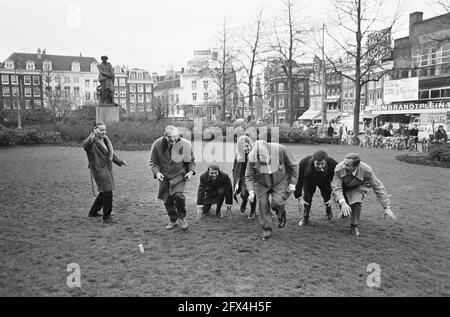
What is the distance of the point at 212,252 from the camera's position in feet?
19.5

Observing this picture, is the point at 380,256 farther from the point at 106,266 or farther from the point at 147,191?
the point at 147,191

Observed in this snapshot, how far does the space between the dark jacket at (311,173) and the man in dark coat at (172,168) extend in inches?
75.1

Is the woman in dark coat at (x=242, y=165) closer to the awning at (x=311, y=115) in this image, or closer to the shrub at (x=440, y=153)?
the shrub at (x=440, y=153)

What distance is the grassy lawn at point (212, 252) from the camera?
4.73 meters

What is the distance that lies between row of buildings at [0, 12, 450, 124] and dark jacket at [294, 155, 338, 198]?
20.7 meters

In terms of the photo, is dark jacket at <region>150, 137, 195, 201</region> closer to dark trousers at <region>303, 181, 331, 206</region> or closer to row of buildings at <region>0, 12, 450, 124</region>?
dark trousers at <region>303, 181, 331, 206</region>

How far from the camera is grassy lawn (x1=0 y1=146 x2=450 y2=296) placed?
15.5 feet

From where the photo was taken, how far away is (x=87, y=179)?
12.9m

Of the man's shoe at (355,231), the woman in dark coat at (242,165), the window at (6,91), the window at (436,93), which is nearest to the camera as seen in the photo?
the man's shoe at (355,231)

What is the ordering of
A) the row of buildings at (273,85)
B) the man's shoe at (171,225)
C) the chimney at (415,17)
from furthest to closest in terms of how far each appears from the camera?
1. the chimney at (415,17)
2. the row of buildings at (273,85)
3. the man's shoe at (171,225)

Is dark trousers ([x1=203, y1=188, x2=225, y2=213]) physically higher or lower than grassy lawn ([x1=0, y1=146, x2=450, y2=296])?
higher

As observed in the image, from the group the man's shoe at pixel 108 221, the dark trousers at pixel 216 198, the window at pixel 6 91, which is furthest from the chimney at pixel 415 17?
the window at pixel 6 91

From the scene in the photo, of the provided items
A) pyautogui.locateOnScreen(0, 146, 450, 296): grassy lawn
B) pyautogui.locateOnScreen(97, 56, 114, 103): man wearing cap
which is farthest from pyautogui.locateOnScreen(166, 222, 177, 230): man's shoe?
pyautogui.locateOnScreen(97, 56, 114, 103): man wearing cap
